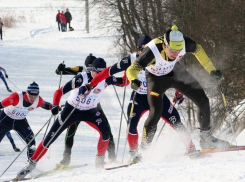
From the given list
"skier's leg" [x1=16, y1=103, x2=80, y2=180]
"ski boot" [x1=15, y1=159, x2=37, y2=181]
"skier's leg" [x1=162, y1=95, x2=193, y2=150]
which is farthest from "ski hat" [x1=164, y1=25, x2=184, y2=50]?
"ski boot" [x1=15, y1=159, x2=37, y2=181]

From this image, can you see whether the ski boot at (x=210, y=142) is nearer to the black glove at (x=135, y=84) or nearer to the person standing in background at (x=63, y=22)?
the black glove at (x=135, y=84)

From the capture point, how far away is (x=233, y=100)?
445 inches

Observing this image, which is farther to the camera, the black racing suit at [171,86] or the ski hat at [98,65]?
the ski hat at [98,65]

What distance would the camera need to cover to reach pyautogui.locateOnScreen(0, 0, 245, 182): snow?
180 inches

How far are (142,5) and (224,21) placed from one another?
6.23m

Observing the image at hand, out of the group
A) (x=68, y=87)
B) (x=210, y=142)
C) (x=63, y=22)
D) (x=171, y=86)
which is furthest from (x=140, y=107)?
(x=63, y=22)

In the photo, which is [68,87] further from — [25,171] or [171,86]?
[171,86]

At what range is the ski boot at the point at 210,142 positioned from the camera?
19.7 ft

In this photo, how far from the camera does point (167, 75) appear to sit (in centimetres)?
600

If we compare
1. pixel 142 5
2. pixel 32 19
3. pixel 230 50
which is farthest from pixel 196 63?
pixel 32 19

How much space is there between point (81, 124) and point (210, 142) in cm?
700

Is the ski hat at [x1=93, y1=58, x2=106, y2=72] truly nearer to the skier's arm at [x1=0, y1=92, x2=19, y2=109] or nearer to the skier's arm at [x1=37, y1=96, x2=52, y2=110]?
the skier's arm at [x1=37, y1=96, x2=52, y2=110]

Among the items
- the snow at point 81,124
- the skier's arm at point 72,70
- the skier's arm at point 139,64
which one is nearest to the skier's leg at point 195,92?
the snow at point 81,124

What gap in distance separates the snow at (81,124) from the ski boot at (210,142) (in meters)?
0.13
